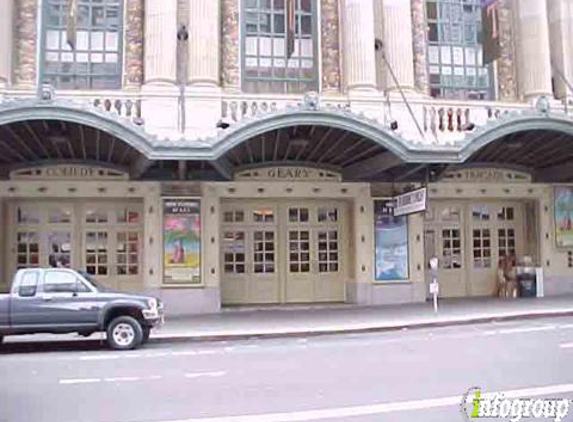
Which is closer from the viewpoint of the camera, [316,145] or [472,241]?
[316,145]

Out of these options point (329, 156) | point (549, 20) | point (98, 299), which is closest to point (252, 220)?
point (329, 156)

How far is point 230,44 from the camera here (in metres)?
21.1

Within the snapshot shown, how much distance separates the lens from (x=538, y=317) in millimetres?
17500

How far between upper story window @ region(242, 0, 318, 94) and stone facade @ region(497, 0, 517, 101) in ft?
20.6

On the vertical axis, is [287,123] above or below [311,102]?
below

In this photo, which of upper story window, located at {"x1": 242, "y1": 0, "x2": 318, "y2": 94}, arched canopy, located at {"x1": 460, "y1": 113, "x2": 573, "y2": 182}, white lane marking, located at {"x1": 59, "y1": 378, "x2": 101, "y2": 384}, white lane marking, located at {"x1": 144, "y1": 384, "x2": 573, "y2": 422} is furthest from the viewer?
upper story window, located at {"x1": 242, "y1": 0, "x2": 318, "y2": 94}

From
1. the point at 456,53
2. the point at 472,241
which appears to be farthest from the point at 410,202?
the point at 456,53

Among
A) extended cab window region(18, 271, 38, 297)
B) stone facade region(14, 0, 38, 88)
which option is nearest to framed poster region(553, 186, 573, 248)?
extended cab window region(18, 271, 38, 297)

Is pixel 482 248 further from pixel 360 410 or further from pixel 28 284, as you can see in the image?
pixel 360 410

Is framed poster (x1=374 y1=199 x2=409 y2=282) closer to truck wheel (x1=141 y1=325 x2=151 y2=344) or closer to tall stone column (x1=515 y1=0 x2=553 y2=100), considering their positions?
tall stone column (x1=515 y1=0 x2=553 y2=100)

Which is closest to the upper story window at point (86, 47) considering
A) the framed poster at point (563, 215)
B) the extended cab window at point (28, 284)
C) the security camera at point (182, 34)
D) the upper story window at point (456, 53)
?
the security camera at point (182, 34)

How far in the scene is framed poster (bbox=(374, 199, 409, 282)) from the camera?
67.2ft

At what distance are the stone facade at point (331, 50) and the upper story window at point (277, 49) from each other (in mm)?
281

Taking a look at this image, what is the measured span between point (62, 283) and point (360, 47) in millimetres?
11380
